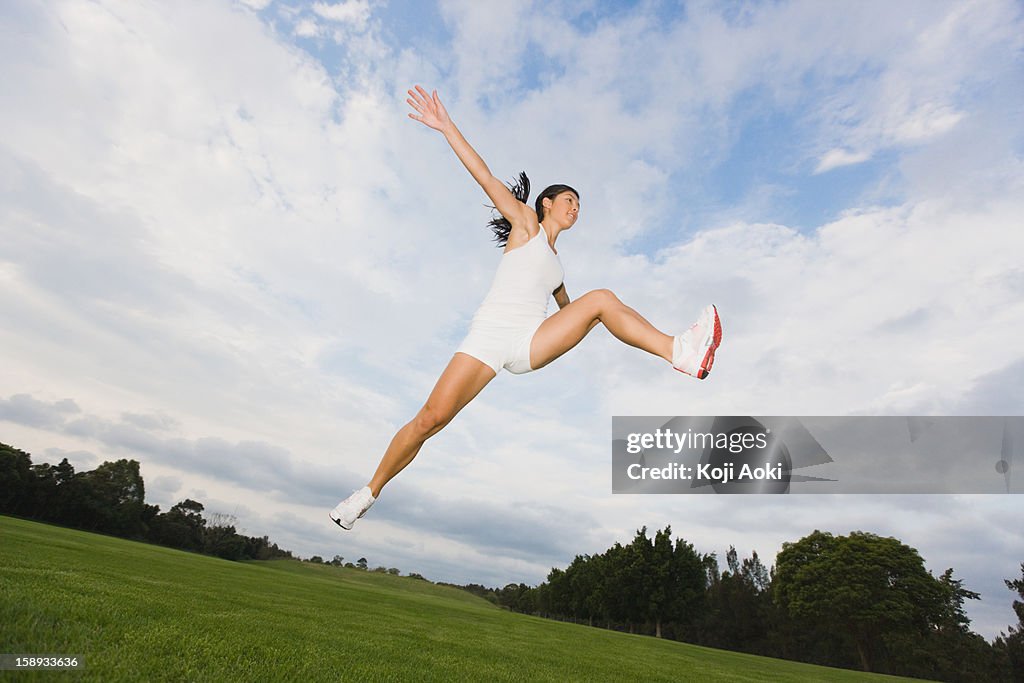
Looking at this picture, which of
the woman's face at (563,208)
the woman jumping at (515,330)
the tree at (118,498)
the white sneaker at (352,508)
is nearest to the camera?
the woman jumping at (515,330)

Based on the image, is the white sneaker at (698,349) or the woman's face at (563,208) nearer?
the white sneaker at (698,349)

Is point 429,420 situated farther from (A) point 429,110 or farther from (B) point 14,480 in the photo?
(B) point 14,480

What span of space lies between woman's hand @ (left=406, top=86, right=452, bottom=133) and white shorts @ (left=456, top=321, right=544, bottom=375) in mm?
1525

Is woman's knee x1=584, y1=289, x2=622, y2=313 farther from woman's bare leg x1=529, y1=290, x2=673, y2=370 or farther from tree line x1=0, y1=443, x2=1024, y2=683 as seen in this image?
tree line x1=0, y1=443, x2=1024, y2=683

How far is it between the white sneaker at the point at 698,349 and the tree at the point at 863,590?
43.6m

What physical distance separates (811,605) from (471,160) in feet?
154

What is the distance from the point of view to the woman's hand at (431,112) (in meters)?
4.30

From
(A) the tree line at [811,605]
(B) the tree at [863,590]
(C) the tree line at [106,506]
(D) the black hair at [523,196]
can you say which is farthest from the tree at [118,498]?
(D) the black hair at [523,196]

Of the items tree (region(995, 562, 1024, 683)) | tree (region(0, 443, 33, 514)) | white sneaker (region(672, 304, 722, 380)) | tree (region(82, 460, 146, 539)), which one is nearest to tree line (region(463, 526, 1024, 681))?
tree (region(995, 562, 1024, 683))

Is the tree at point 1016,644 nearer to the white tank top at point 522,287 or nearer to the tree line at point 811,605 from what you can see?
the tree line at point 811,605

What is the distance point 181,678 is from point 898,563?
47.3 meters

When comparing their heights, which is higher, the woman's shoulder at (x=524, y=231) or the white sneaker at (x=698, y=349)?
the woman's shoulder at (x=524, y=231)

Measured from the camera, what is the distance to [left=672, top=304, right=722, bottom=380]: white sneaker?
11.9 ft

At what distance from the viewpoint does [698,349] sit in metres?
3.65
